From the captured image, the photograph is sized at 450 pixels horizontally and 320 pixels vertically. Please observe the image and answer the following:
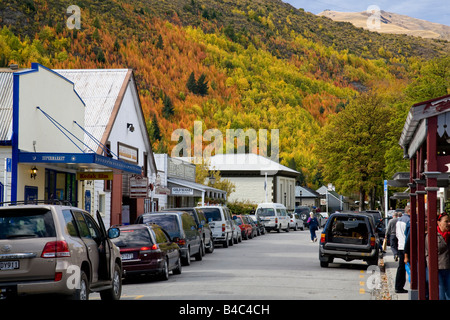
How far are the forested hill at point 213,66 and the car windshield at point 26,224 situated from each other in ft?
292

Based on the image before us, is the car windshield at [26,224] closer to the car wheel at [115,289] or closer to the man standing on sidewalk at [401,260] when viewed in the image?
the car wheel at [115,289]

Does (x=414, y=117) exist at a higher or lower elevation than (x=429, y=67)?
lower

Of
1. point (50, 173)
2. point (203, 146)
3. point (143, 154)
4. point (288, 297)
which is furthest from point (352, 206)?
point (288, 297)

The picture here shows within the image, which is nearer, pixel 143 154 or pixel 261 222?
pixel 143 154

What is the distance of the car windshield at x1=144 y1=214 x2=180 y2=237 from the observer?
2267cm

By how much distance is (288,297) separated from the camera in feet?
45.3

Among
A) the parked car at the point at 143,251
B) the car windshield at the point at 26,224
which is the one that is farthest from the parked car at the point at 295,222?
the car windshield at the point at 26,224

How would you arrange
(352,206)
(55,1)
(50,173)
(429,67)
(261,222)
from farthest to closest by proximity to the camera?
(55,1)
(352,206)
(261,222)
(429,67)
(50,173)

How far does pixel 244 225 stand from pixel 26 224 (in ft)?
A: 107

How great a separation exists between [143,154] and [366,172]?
23495mm

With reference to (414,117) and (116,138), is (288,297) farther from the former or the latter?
(116,138)

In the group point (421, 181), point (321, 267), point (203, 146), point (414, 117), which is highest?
point (203, 146)

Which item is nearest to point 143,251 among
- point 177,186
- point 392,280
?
point 392,280

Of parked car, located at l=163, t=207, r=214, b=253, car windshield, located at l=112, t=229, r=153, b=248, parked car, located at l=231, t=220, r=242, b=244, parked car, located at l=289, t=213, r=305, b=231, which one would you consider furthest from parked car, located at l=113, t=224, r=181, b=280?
parked car, located at l=289, t=213, r=305, b=231
